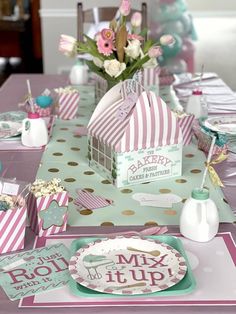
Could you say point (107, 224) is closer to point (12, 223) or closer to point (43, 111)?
point (12, 223)

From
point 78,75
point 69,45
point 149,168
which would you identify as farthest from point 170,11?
point 149,168

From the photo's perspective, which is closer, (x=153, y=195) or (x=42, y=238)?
(x=42, y=238)

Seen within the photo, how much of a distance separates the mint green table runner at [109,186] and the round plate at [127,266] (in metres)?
0.15

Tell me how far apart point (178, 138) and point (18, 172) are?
0.47 m

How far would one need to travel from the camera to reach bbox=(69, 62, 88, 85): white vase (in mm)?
2787

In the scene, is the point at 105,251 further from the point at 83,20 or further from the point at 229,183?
the point at 83,20

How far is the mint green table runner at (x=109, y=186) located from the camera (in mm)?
1420

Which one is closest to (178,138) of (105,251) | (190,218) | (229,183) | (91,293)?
(229,183)

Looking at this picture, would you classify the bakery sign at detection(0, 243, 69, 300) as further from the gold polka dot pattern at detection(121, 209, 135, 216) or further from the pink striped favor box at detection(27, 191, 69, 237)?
the gold polka dot pattern at detection(121, 209, 135, 216)

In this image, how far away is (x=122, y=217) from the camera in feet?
4.67

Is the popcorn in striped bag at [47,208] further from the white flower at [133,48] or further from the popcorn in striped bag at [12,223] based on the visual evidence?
the white flower at [133,48]

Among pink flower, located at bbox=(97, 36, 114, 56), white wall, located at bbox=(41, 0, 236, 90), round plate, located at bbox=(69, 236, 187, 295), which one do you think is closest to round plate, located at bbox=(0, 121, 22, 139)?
pink flower, located at bbox=(97, 36, 114, 56)

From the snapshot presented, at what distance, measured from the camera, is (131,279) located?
1.13 meters

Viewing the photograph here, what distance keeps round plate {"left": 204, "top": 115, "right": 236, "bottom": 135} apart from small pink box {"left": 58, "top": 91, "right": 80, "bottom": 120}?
0.50m
